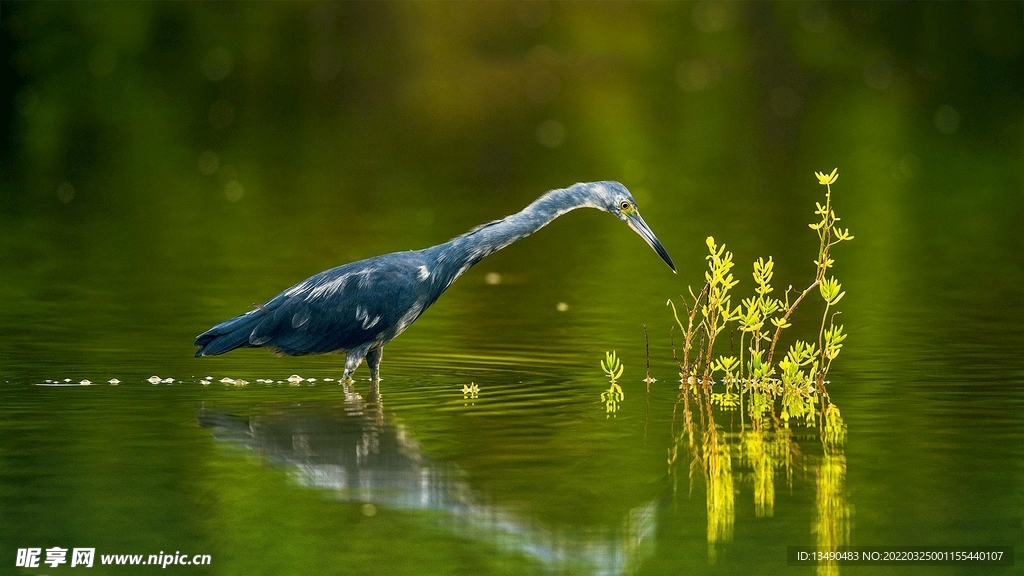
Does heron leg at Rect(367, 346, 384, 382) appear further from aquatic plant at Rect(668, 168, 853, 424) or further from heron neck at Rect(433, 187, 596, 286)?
aquatic plant at Rect(668, 168, 853, 424)

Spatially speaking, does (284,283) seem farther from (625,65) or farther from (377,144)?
(625,65)

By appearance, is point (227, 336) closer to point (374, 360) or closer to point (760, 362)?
point (374, 360)

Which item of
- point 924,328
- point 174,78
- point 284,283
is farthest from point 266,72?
point 924,328

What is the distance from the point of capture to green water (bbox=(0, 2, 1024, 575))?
7984mm

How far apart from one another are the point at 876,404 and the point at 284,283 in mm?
7332

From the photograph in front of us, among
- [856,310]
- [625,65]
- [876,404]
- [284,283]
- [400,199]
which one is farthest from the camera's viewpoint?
[625,65]

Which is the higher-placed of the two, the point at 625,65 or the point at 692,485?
the point at 625,65

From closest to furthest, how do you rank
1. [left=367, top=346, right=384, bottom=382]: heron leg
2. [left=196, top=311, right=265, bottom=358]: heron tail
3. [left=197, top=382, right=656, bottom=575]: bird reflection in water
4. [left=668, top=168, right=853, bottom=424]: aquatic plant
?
[left=197, top=382, right=656, bottom=575]: bird reflection in water
[left=668, top=168, right=853, bottom=424]: aquatic plant
[left=196, top=311, right=265, bottom=358]: heron tail
[left=367, top=346, right=384, bottom=382]: heron leg

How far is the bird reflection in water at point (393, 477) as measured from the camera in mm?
7566

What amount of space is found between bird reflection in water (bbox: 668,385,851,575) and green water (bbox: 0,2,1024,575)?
0.11 feet

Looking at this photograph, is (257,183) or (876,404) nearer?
(876,404)

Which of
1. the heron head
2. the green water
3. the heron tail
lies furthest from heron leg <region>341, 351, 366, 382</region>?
the heron head

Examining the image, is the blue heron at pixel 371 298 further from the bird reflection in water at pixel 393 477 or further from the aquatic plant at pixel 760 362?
the aquatic plant at pixel 760 362

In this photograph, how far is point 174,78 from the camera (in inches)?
1753
